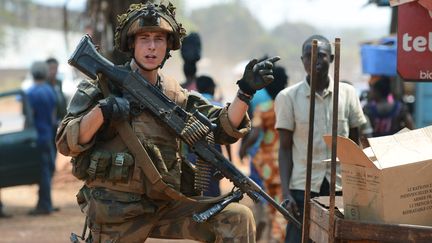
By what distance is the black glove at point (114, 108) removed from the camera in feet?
15.8

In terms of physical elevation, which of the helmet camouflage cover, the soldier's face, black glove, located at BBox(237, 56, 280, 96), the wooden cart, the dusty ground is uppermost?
the helmet camouflage cover

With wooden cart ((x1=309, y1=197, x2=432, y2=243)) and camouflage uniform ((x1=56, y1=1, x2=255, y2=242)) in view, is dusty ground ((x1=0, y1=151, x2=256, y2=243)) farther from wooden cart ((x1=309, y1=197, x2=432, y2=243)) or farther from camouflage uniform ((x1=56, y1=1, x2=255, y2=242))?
wooden cart ((x1=309, y1=197, x2=432, y2=243))

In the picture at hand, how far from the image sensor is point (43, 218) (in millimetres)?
12078

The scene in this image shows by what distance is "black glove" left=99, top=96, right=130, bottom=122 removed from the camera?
4.81 metres

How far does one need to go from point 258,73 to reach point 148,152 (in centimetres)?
70

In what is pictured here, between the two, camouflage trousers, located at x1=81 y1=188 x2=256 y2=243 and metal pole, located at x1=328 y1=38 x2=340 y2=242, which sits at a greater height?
metal pole, located at x1=328 y1=38 x2=340 y2=242

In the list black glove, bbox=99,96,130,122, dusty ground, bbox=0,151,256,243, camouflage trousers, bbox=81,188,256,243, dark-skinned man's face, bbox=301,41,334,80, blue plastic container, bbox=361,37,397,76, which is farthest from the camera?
blue plastic container, bbox=361,37,397,76

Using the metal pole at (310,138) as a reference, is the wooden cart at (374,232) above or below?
below

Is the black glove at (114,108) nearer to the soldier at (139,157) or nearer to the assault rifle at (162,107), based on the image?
the soldier at (139,157)

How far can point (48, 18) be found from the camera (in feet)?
244

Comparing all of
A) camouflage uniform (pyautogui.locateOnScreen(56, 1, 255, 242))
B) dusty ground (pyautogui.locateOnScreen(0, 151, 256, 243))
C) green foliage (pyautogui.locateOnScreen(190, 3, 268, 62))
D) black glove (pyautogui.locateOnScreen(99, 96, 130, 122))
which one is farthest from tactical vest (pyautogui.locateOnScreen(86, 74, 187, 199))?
green foliage (pyautogui.locateOnScreen(190, 3, 268, 62))

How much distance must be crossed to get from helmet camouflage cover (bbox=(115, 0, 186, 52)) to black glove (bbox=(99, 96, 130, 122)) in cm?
40

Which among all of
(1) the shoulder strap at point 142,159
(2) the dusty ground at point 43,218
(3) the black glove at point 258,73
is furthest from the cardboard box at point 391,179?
(2) the dusty ground at point 43,218

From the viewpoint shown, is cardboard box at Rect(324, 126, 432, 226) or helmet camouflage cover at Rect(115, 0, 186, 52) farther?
helmet camouflage cover at Rect(115, 0, 186, 52)
